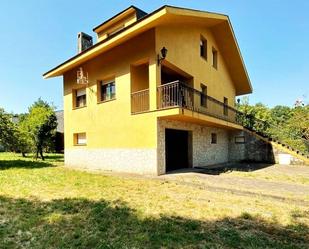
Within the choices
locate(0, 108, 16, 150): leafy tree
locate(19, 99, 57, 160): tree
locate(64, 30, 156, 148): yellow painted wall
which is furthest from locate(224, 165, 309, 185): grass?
locate(19, 99, 57, 160): tree

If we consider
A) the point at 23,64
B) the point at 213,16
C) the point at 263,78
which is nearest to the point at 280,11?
the point at 213,16

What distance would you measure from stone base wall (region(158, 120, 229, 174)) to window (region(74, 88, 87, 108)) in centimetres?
647

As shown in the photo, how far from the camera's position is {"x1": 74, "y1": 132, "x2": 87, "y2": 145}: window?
47.5 feet

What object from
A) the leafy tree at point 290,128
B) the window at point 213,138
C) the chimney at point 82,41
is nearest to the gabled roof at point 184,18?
the chimney at point 82,41

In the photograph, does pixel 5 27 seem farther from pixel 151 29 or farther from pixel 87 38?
pixel 151 29

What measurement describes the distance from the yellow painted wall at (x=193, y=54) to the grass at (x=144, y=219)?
6927mm

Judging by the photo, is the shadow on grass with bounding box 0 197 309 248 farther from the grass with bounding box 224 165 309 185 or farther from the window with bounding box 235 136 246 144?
the window with bounding box 235 136 246 144

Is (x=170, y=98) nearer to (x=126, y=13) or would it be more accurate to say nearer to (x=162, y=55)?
(x=162, y=55)

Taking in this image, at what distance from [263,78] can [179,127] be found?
2539 centimetres

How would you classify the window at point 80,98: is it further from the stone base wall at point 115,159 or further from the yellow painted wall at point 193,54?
the yellow painted wall at point 193,54

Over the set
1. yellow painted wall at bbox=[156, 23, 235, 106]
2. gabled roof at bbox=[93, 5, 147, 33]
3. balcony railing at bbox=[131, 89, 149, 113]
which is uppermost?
gabled roof at bbox=[93, 5, 147, 33]

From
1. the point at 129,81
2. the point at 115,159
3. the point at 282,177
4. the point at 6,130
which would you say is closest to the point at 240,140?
the point at 282,177

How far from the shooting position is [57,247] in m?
3.51

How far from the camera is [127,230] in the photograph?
163 inches
